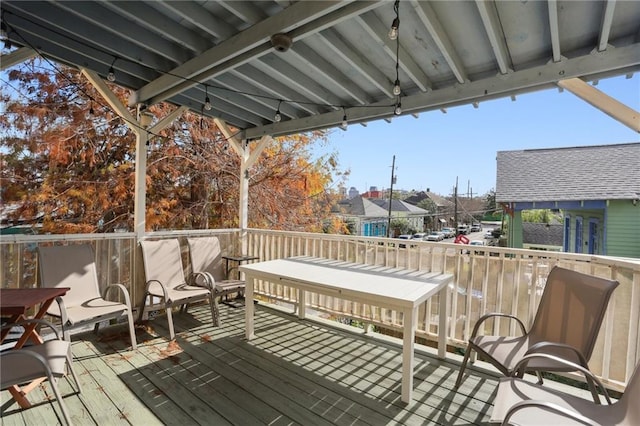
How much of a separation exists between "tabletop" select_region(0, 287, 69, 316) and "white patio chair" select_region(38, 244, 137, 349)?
1.65ft

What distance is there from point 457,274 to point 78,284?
4.02 meters

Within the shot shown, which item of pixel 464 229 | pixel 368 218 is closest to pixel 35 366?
pixel 368 218

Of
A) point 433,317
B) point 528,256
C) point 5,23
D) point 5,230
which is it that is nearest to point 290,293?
point 433,317

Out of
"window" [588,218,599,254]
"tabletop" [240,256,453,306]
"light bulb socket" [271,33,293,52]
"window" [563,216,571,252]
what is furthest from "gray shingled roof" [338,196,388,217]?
"light bulb socket" [271,33,293,52]

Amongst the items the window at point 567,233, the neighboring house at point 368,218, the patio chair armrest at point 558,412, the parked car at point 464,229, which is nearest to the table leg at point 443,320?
the patio chair armrest at point 558,412

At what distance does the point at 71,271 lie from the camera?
3.32m

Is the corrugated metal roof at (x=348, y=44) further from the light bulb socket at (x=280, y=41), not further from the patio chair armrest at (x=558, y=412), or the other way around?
the patio chair armrest at (x=558, y=412)

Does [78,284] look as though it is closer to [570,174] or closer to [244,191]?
[244,191]

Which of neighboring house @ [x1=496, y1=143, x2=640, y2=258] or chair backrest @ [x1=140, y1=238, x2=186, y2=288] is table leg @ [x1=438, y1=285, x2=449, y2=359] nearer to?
chair backrest @ [x1=140, y1=238, x2=186, y2=288]

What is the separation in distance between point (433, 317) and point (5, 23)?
15.7 feet

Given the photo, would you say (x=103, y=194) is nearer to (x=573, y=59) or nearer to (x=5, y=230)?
(x=5, y=230)

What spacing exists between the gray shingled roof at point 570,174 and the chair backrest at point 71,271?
9.41 meters

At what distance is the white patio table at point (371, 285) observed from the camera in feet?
8.00

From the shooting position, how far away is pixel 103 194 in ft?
21.5
